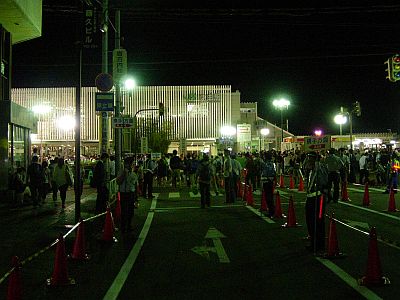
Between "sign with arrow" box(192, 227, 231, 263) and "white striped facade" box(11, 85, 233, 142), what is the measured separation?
50.2 m

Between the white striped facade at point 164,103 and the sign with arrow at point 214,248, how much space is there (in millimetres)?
50196

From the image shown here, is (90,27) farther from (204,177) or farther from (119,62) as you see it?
(119,62)

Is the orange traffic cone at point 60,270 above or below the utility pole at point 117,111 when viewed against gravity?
below

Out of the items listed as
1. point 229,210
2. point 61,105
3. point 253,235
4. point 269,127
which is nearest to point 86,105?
point 61,105

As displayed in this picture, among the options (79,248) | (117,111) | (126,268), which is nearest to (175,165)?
(117,111)

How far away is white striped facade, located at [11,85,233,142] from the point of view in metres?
61.2

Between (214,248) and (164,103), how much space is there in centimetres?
5273

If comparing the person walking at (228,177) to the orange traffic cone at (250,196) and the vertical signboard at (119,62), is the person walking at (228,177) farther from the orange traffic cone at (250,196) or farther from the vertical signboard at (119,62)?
the vertical signboard at (119,62)

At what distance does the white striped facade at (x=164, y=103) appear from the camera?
61.2 m

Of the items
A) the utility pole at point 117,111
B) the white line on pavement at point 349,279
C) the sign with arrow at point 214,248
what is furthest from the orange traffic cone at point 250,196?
the white line on pavement at point 349,279

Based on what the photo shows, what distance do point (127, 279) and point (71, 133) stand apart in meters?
55.8

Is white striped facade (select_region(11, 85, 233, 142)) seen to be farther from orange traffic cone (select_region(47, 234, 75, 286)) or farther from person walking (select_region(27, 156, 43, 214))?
orange traffic cone (select_region(47, 234, 75, 286))

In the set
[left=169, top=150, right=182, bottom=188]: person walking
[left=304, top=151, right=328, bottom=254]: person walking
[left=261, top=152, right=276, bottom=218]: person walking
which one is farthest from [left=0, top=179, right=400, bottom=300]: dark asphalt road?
[left=169, top=150, right=182, bottom=188]: person walking

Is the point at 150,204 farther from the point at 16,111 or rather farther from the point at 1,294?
the point at 1,294
